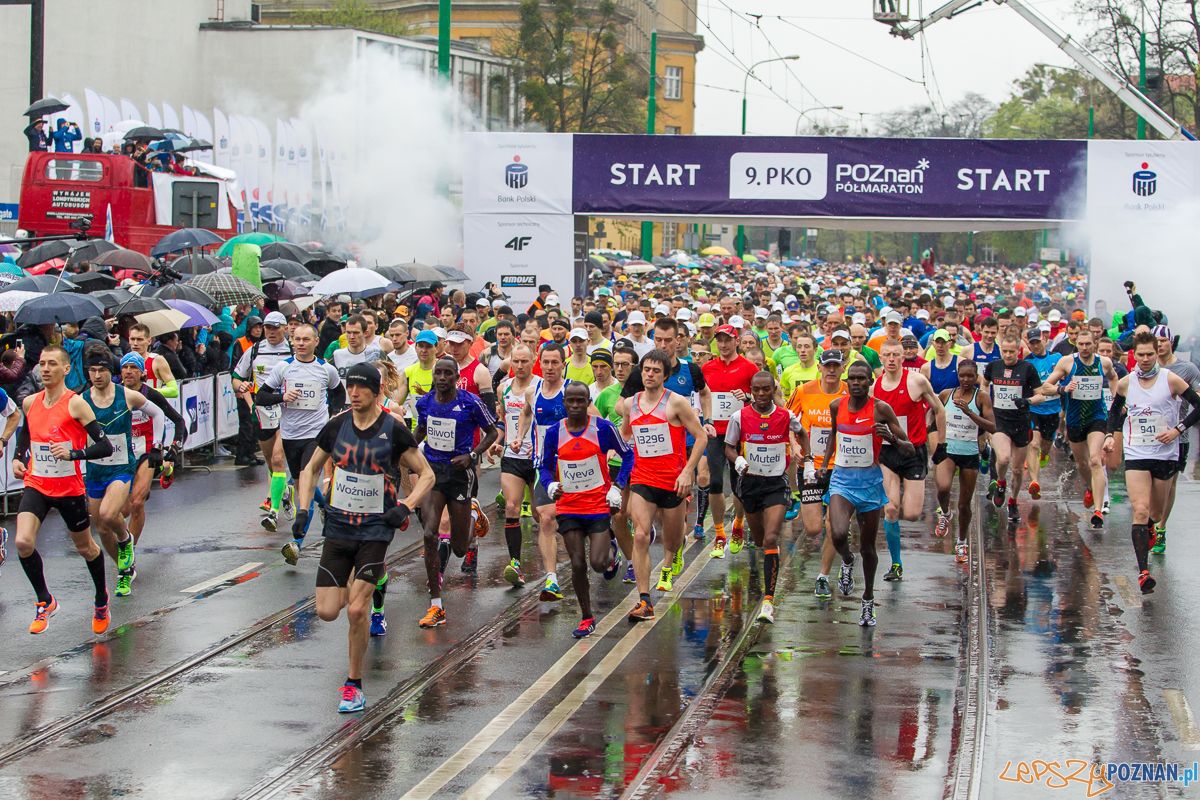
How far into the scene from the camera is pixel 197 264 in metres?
25.2

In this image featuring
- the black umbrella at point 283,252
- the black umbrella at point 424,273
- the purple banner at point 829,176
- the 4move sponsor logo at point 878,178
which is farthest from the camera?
the 4move sponsor logo at point 878,178

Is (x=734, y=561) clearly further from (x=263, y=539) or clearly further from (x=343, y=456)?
(x=343, y=456)

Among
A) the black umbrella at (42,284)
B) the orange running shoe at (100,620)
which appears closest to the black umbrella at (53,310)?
the black umbrella at (42,284)

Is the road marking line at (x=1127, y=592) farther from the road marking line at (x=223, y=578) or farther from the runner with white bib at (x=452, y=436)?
the road marking line at (x=223, y=578)

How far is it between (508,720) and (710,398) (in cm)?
556

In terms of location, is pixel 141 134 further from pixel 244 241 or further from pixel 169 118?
pixel 169 118

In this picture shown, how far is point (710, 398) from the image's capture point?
1330 centimetres

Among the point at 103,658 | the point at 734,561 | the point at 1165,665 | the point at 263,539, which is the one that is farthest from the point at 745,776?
the point at 263,539

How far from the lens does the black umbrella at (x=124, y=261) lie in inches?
867

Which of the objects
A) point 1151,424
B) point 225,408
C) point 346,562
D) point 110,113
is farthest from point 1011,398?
point 110,113

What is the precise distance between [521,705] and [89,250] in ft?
56.2

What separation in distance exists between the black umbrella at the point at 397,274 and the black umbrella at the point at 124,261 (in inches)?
202

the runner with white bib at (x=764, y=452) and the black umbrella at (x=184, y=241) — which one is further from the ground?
the black umbrella at (x=184, y=241)

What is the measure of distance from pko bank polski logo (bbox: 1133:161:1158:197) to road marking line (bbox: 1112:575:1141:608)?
1713cm
